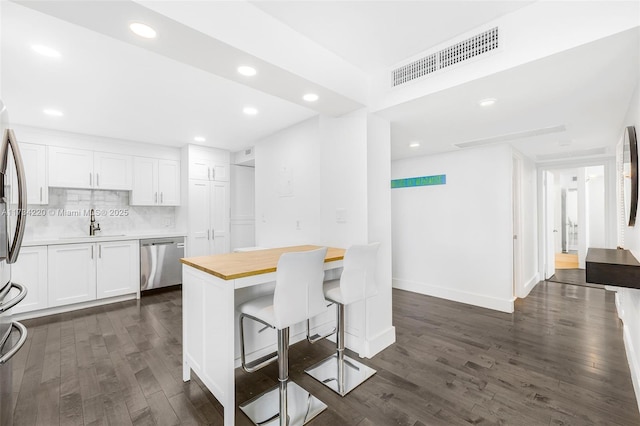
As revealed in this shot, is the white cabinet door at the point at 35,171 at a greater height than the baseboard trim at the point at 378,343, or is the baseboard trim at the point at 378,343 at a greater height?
the white cabinet door at the point at 35,171

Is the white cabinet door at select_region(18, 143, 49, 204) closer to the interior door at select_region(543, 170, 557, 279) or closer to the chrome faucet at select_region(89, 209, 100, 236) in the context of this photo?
the chrome faucet at select_region(89, 209, 100, 236)

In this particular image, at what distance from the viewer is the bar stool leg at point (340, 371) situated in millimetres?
2139

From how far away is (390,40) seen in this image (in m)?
2.12

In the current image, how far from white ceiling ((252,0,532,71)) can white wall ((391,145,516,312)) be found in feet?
7.99

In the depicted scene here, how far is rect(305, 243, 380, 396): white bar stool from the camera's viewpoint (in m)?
2.16

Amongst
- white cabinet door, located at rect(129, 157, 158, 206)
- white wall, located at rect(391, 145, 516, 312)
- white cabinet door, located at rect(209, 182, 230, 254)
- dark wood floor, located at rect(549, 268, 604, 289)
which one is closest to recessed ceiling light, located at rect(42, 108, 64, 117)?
white cabinet door, located at rect(129, 157, 158, 206)

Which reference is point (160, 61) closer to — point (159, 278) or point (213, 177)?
point (213, 177)

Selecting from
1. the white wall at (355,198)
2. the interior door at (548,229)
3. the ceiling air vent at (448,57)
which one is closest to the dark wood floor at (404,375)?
the white wall at (355,198)

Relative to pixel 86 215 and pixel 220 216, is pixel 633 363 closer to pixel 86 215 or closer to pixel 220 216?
pixel 220 216

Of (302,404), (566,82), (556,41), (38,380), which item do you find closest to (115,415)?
(38,380)

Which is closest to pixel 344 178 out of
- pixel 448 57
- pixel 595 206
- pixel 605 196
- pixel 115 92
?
pixel 448 57

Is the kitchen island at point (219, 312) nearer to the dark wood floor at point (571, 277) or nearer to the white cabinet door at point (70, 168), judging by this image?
the white cabinet door at point (70, 168)

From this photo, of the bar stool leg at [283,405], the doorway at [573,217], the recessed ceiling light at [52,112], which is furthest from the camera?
the doorway at [573,217]

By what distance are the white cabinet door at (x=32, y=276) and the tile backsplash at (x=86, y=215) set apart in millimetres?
639
